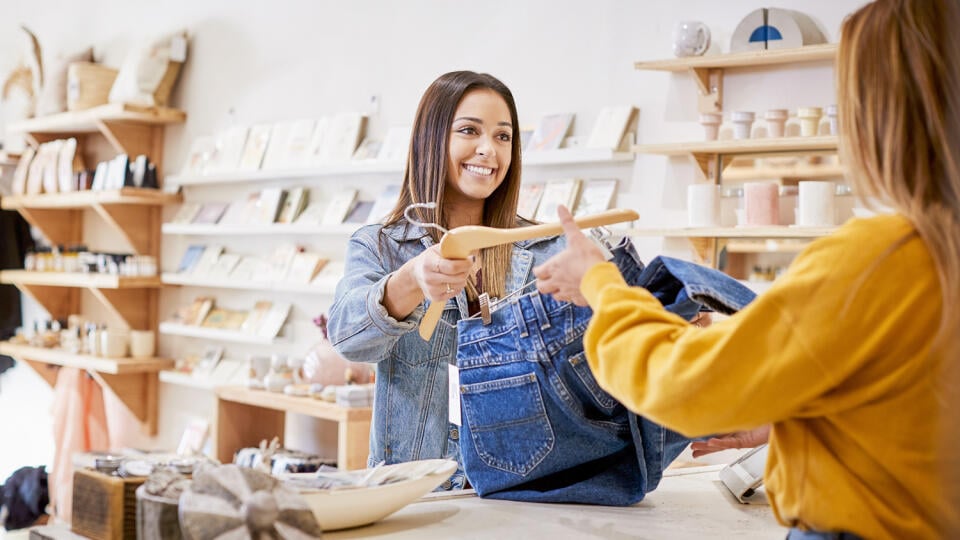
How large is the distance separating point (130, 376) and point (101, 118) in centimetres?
153

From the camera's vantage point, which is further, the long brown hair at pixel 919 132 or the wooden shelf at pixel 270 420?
the wooden shelf at pixel 270 420

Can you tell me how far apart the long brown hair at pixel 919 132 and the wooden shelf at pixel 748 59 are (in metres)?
2.36

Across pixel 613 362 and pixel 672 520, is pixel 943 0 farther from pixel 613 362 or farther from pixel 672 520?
pixel 672 520

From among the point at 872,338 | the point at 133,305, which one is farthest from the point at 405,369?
the point at 133,305

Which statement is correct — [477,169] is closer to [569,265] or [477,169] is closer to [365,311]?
[365,311]

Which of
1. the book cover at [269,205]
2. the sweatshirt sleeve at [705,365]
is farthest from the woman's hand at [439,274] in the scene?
the book cover at [269,205]

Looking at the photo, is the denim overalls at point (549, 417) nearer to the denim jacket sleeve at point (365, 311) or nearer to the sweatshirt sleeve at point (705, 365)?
the denim jacket sleeve at point (365, 311)

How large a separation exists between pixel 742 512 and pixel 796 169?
2086 mm

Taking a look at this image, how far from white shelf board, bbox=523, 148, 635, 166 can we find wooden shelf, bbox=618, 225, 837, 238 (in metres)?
0.31

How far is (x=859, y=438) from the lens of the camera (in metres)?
1.14

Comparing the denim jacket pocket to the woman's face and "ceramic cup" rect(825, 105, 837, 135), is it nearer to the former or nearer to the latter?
the woman's face

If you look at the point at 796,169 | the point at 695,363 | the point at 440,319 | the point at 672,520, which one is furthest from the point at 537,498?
the point at 796,169

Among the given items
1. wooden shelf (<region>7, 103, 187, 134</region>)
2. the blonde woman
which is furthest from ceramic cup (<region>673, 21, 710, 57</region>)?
wooden shelf (<region>7, 103, 187, 134</region>)

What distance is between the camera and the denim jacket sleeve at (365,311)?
203cm
